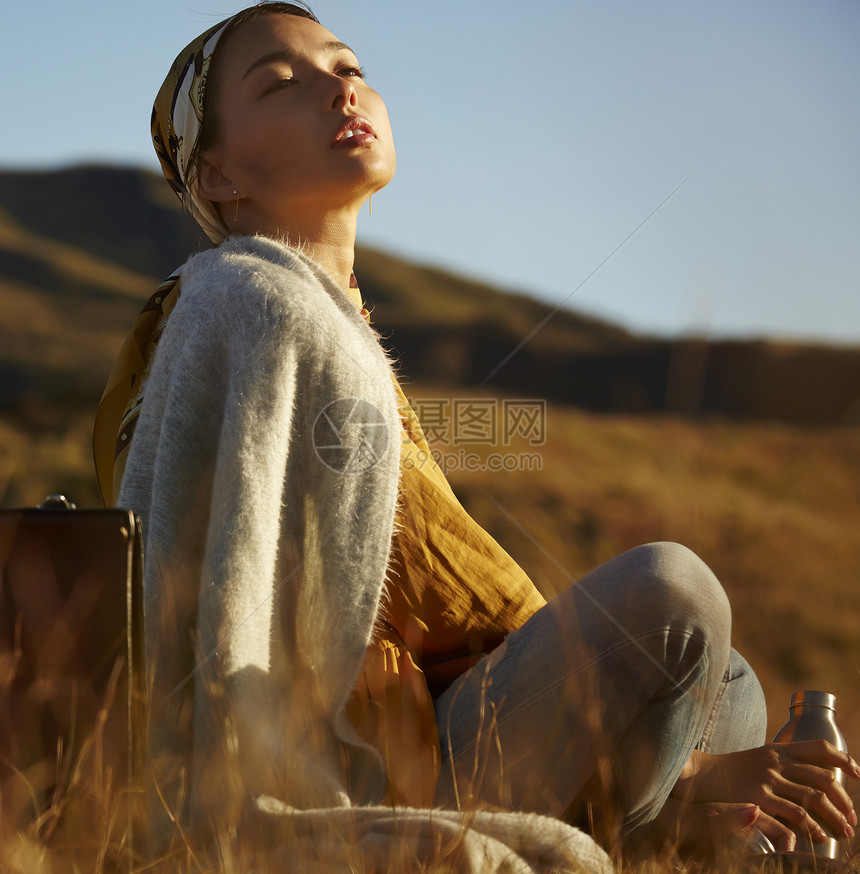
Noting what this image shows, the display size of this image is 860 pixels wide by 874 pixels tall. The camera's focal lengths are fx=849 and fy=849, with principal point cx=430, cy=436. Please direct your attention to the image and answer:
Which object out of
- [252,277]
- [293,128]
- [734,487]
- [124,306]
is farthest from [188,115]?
[124,306]

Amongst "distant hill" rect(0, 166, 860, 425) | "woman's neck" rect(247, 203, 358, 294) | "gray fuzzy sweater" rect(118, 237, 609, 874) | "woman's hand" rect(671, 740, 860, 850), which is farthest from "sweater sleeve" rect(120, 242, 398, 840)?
"distant hill" rect(0, 166, 860, 425)

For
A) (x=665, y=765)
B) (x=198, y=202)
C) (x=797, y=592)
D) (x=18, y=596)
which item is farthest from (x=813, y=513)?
(x=198, y=202)

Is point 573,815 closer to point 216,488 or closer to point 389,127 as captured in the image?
point 216,488

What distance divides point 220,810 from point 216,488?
1.16 ft

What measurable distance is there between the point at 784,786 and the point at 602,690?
329 mm

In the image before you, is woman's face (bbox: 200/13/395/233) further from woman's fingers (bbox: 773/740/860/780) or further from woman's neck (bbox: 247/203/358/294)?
woman's fingers (bbox: 773/740/860/780)

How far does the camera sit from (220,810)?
0.91 metres

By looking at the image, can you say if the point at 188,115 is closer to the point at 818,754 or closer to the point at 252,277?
the point at 252,277

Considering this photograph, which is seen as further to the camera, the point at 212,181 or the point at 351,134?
the point at 212,181

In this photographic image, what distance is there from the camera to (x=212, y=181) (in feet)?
4.72

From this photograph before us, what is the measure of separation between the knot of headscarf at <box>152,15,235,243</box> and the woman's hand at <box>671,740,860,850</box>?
46.0 inches

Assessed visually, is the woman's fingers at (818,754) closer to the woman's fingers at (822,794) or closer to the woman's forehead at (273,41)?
the woman's fingers at (822,794)

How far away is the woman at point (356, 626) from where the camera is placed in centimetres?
97

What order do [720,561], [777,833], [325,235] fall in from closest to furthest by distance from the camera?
[720,561] < [777,833] < [325,235]
